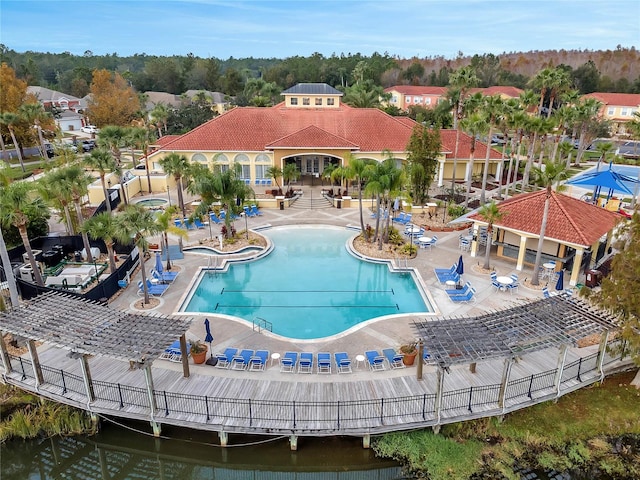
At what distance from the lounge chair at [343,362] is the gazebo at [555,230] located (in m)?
14.0

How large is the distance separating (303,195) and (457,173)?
16983mm

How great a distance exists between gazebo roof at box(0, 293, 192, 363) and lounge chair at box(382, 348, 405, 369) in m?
7.53

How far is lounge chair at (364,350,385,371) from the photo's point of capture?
16984 mm

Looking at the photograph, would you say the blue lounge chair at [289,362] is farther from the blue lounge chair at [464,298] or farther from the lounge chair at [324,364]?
the blue lounge chair at [464,298]

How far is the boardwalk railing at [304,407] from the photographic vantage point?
46.4 ft

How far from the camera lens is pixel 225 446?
595 inches

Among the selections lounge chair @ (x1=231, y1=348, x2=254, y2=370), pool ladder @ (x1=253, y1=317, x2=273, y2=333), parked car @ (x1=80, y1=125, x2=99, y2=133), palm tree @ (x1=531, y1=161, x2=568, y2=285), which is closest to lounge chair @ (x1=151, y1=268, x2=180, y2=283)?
pool ladder @ (x1=253, y1=317, x2=273, y2=333)

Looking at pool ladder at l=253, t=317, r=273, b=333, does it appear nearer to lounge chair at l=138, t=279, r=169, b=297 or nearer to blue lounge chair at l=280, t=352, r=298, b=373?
blue lounge chair at l=280, t=352, r=298, b=373

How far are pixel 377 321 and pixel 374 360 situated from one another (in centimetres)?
381

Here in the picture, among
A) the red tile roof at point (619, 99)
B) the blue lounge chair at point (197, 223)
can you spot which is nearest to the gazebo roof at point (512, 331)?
the blue lounge chair at point (197, 223)

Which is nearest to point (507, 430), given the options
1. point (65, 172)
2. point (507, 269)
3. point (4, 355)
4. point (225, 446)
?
point (225, 446)

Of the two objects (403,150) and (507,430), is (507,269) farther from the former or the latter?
(403,150)

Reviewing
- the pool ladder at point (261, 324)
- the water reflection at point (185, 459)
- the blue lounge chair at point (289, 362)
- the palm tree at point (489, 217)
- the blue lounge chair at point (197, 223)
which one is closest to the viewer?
the water reflection at point (185, 459)

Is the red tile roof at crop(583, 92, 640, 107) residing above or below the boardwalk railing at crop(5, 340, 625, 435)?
above
